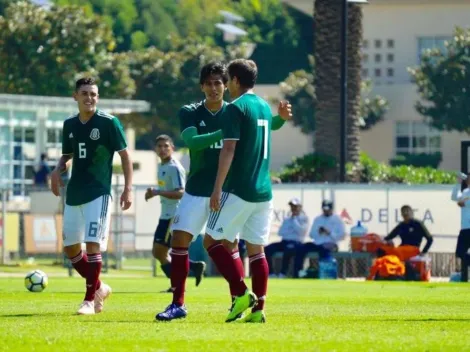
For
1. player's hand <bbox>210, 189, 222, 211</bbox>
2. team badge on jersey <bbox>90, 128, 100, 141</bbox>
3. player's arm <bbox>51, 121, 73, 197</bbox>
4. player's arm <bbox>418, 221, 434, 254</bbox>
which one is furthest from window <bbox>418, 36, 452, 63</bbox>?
player's hand <bbox>210, 189, 222, 211</bbox>

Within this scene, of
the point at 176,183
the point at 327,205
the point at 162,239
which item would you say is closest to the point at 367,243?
the point at 327,205

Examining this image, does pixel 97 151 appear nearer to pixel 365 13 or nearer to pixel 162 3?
pixel 365 13

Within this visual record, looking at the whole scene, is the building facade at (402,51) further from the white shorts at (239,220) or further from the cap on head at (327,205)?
the white shorts at (239,220)

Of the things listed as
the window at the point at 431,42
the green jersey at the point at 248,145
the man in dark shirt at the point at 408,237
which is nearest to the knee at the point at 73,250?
the green jersey at the point at 248,145

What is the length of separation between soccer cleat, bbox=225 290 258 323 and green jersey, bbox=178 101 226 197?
1.09m

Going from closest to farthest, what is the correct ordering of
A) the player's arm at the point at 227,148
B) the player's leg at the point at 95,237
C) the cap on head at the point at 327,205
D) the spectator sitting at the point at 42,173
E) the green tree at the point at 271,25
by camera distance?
the player's arm at the point at 227,148, the player's leg at the point at 95,237, the cap on head at the point at 327,205, the spectator sitting at the point at 42,173, the green tree at the point at 271,25

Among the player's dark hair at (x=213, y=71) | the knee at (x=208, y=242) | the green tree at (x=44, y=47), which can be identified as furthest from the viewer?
the green tree at (x=44, y=47)

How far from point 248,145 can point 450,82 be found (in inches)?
1961

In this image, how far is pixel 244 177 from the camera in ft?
41.4

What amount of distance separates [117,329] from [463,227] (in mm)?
15092

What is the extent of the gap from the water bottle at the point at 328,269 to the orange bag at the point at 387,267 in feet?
4.75

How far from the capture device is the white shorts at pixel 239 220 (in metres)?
12.6

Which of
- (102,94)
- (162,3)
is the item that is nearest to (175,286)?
(102,94)

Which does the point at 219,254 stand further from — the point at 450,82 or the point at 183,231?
the point at 450,82
